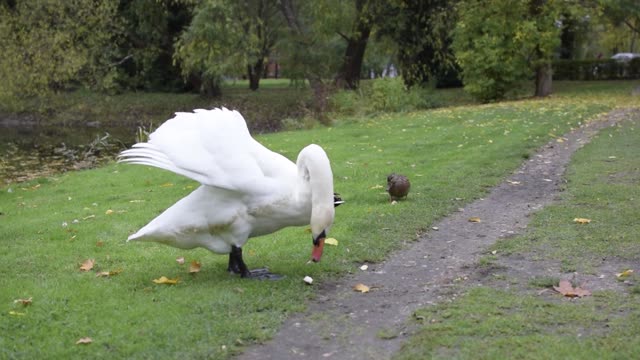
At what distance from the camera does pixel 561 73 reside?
42.5 m

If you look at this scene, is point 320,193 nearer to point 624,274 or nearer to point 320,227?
point 320,227

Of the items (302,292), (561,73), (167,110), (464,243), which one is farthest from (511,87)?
(302,292)

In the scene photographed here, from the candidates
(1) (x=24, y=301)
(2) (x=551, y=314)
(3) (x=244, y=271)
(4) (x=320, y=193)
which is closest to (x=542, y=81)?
(3) (x=244, y=271)

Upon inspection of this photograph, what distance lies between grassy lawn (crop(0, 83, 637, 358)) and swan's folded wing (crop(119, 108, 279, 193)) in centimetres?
101

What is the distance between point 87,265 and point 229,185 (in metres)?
2.13

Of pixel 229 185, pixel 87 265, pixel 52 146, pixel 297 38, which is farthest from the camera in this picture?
pixel 297 38

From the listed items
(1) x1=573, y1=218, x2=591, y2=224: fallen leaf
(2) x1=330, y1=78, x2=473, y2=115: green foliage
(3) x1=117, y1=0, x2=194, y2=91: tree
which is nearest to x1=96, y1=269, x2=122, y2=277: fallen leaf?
(1) x1=573, y1=218, x2=591, y2=224: fallen leaf

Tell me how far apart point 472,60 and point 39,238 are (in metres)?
23.5

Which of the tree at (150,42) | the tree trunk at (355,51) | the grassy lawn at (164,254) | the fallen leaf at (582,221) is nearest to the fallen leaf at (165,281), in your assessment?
the grassy lawn at (164,254)

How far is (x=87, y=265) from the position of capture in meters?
7.30

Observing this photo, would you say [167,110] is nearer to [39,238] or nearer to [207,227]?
[39,238]

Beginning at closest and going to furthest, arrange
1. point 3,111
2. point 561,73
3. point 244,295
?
1. point 244,295
2. point 3,111
3. point 561,73

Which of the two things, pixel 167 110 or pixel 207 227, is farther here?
Answer: pixel 167 110

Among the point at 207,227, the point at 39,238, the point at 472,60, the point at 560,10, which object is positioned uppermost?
the point at 560,10
